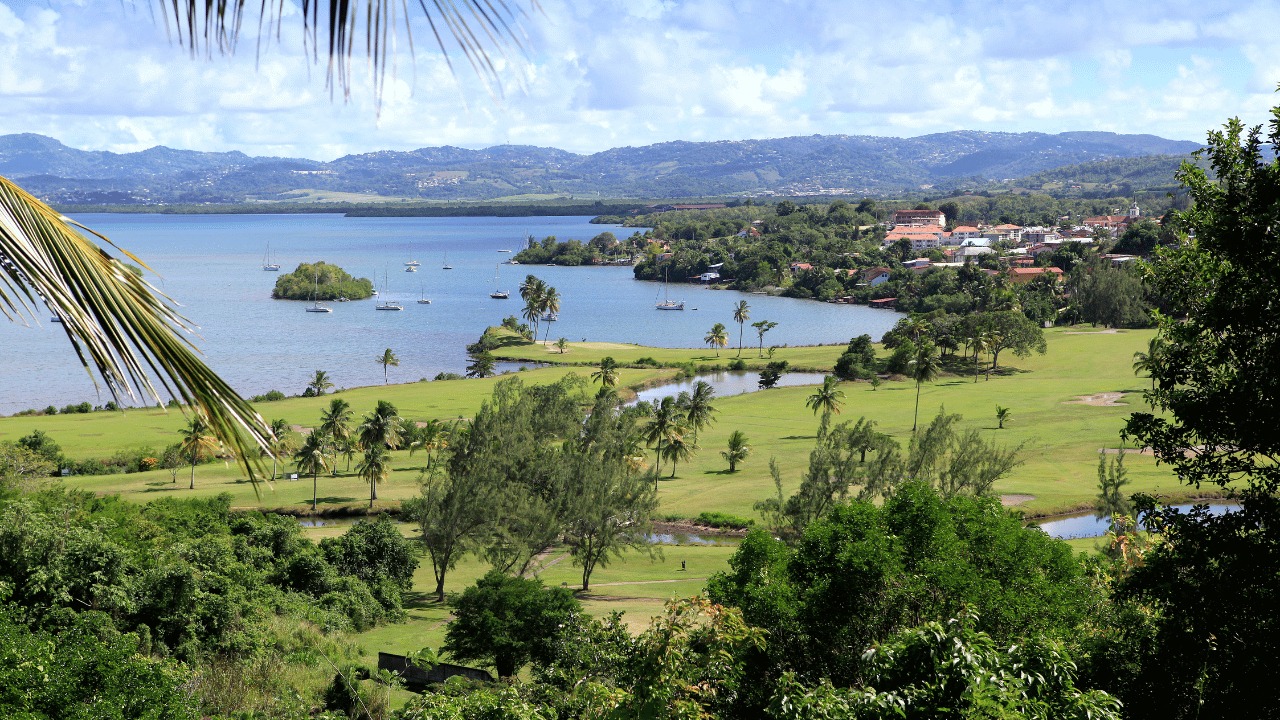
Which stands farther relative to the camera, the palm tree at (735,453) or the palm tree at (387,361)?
the palm tree at (387,361)

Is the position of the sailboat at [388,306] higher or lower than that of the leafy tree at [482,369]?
higher

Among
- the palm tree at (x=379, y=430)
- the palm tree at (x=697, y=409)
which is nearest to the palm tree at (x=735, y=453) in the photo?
the palm tree at (x=697, y=409)

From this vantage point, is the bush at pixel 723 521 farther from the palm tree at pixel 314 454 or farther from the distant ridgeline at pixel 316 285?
the distant ridgeline at pixel 316 285

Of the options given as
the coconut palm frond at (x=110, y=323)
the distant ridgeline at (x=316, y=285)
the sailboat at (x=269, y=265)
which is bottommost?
the distant ridgeline at (x=316, y=285)

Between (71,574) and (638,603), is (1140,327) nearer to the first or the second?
(638,603)

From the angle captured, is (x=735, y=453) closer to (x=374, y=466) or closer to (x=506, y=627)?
(x=374, y=466)

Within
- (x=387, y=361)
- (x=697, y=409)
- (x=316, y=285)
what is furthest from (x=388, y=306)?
(x=697, y=409)

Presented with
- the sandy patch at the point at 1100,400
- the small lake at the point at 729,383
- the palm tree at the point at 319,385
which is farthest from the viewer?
the small lake at the point at 729,383
